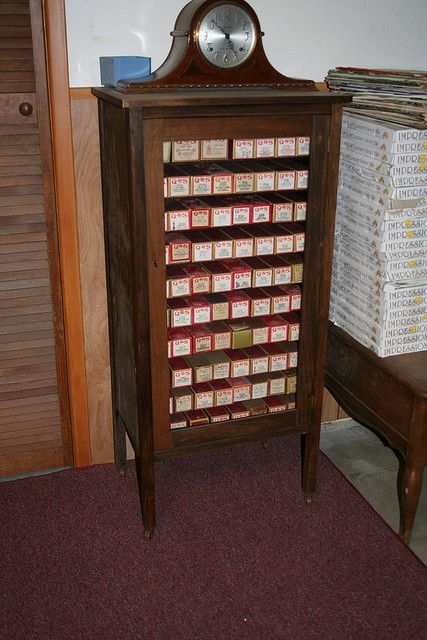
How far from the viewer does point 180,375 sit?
2277mm

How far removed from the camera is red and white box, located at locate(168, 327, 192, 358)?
2.24m

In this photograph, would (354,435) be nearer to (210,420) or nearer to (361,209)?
(210,420)

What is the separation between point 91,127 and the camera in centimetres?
233

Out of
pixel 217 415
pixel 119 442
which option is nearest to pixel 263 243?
pixel 217 415

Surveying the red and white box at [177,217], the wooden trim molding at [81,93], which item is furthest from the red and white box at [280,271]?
the wooden trim molding at [81,93]

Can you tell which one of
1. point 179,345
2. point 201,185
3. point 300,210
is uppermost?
point 201,185

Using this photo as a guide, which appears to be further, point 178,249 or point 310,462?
point 310,462

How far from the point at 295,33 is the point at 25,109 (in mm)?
1019

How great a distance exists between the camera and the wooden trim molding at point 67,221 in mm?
2186

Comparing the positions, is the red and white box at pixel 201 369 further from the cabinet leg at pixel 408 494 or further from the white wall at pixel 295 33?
the white wall at pixel 295 33

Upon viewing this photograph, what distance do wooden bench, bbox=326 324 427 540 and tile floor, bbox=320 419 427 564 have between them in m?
0.15

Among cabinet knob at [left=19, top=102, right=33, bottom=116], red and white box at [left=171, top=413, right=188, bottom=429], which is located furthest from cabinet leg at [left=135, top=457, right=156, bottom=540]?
cabinet knob at [left=19, top=102, right=33, bottom=116]

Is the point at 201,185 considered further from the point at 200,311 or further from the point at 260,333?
the point at 260,333

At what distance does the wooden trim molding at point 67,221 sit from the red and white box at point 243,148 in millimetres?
618
